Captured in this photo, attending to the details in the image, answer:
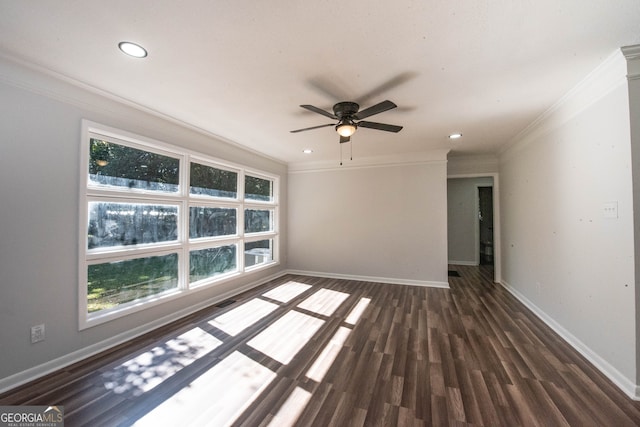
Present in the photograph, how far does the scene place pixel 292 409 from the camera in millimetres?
1680

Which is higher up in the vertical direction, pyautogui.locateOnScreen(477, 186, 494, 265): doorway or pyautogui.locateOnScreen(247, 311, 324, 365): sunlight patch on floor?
pyautogui.locateOnScreen(477, 186, 494, 265): doorway

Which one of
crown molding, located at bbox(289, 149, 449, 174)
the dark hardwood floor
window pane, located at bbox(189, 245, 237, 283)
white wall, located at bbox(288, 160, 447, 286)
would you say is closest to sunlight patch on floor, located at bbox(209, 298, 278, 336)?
the dark hardwood floor

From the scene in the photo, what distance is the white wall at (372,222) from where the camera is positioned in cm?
467

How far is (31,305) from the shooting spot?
201 cm

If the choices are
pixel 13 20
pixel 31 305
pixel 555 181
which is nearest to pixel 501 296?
pixel 555 181

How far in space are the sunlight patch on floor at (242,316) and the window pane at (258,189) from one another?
6.47ft

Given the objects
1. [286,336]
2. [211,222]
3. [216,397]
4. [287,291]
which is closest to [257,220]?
[211,222]

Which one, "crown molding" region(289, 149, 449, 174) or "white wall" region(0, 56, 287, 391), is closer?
"white wall" region(0, 56, 287, 391)

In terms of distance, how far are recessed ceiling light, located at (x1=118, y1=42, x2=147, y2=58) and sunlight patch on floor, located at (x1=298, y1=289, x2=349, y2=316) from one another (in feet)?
10.8

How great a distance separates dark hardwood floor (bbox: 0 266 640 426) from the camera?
163 centimetres

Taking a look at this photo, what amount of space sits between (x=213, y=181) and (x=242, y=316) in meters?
2.08

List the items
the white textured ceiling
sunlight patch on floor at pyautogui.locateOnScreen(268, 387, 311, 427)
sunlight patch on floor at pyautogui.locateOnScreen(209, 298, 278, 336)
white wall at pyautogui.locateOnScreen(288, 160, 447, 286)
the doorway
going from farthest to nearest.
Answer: the doorway → white wall at pyautogui.locateOnScreen(288, 160, 447, 286) → sunlight patch on floor at pyautogui.locateOnScreen(209, 298, 278, 336) → sunlight patch on floor at pyautogui.locateOnScreen(268, 387, 311, 427) → the white textured ceiling

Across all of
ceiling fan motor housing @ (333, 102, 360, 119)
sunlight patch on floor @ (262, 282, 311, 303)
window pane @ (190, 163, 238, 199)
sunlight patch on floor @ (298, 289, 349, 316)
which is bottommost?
sunlight patch on floor @ (298, 289, 349, 316)

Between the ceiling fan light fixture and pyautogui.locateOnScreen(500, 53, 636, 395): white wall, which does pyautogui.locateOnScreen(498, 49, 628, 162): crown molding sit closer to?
pyautogui.locateOnScreen(500, 53, 636, 395): white wall
